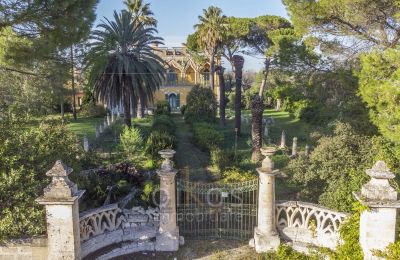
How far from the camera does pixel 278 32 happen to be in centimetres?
2342

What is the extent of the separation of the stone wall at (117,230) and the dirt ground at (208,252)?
26cm

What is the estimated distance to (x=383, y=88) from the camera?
35.0ft

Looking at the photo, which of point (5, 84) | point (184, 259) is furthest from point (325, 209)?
point (5, 84)

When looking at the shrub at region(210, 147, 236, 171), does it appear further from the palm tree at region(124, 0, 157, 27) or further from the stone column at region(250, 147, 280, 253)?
the palm tree at region(124, 0, 157, 27)

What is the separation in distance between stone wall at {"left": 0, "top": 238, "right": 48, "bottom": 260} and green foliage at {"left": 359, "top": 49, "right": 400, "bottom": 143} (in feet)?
31.9

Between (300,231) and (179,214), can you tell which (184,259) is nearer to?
(179,214)

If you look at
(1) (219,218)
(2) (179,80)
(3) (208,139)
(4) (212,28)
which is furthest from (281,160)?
(2) (179,80)

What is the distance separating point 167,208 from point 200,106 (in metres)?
20.1

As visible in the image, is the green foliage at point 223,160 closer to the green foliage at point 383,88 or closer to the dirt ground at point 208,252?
the green foliage at point 383,88

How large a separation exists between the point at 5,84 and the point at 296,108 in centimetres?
2451

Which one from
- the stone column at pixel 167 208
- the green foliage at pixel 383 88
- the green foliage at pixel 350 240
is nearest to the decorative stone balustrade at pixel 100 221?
the stone column at pixel 167 208

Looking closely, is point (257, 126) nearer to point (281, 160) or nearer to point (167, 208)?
point (281, 160)

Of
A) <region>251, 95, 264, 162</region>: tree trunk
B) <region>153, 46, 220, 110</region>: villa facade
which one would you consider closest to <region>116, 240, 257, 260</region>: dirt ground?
<region>251, 95, 264, 162</region>: tree trunk

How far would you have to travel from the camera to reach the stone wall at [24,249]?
7.26 metres
